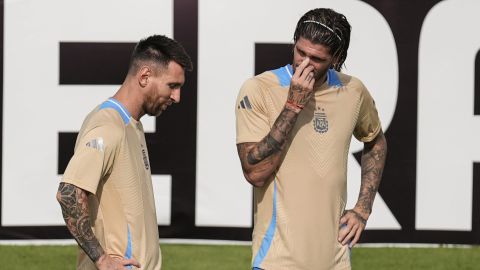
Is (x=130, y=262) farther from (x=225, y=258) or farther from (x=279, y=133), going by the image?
(x=225, y=258)

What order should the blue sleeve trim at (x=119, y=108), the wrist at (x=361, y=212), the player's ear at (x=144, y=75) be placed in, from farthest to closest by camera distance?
the wrist at (x=361, y=212), the player's ear at (x=144, y=75), the blue sleeve trim at (x=119, y=108)

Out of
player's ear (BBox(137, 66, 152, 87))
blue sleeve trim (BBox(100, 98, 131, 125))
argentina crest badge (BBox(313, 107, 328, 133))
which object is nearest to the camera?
blue sleeve trim (BBox(100, 98, 131, 125))

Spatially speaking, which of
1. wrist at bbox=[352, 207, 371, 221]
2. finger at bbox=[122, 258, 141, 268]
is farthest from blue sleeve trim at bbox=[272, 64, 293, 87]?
finger at bbox=[122, 258, 141, 268]

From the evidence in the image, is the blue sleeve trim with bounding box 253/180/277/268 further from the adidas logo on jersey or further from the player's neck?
the player's neck

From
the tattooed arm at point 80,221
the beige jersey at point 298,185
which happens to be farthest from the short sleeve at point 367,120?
the tattooed arm at point 80,221

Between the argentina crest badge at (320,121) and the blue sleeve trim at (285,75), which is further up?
the blue sleeve trim at (285,75)

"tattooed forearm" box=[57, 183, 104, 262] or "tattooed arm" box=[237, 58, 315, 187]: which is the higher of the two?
"tattooed arm" box=[237, 58, 315, 187]

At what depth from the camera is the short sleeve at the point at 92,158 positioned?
9.51 ft

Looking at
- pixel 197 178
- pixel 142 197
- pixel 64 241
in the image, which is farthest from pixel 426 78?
pixel 142 197

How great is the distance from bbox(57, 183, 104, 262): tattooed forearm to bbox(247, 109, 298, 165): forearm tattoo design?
65cm

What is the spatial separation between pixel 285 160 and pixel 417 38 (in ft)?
11.7

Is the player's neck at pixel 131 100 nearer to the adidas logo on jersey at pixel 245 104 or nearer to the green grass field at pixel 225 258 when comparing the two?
the adidas logo on jersey at pixel 245 104

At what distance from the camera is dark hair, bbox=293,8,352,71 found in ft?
10.6

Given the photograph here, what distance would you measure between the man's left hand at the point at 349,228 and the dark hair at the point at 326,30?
630mm
